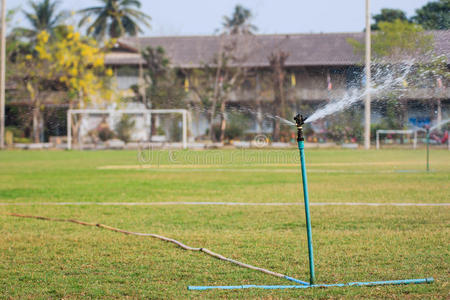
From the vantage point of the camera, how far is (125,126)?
35.7 metres

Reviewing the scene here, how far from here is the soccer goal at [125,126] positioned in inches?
1199

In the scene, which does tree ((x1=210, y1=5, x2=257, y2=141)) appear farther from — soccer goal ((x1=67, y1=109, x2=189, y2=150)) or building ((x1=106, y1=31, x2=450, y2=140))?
soccer goal ((x1=67, y1=109, x2=189, y2=150))

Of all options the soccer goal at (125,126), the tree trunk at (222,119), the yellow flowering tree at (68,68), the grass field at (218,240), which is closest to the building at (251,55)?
the soccer goal at (125,126)

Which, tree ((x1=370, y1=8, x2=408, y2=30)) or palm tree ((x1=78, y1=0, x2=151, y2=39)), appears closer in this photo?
tree ((x1=370, y1=8, x2=408, y2=30))

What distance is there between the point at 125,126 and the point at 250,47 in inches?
456

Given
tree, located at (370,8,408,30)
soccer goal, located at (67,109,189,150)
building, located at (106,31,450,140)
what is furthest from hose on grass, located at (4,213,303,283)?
building, located at (106,31,450,140)

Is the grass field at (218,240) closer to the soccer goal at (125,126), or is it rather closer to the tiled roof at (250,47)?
the soccer goal at (125,126)

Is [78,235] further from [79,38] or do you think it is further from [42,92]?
[79,38]

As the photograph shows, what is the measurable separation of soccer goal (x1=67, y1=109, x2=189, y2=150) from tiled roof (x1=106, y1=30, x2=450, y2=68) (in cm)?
785

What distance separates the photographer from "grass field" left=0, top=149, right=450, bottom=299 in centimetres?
441

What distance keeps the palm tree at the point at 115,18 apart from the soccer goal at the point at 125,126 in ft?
65.9

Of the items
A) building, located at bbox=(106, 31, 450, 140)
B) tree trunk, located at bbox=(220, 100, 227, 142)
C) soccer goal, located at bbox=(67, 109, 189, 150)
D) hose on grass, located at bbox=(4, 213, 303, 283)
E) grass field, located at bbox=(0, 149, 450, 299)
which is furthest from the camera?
building, located at bbox=(106, 31, 450, 140)

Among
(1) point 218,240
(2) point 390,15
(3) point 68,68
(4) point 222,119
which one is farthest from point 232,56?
(1) point 218,240

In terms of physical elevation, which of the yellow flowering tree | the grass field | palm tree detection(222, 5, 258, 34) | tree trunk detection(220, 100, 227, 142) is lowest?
the grass field
